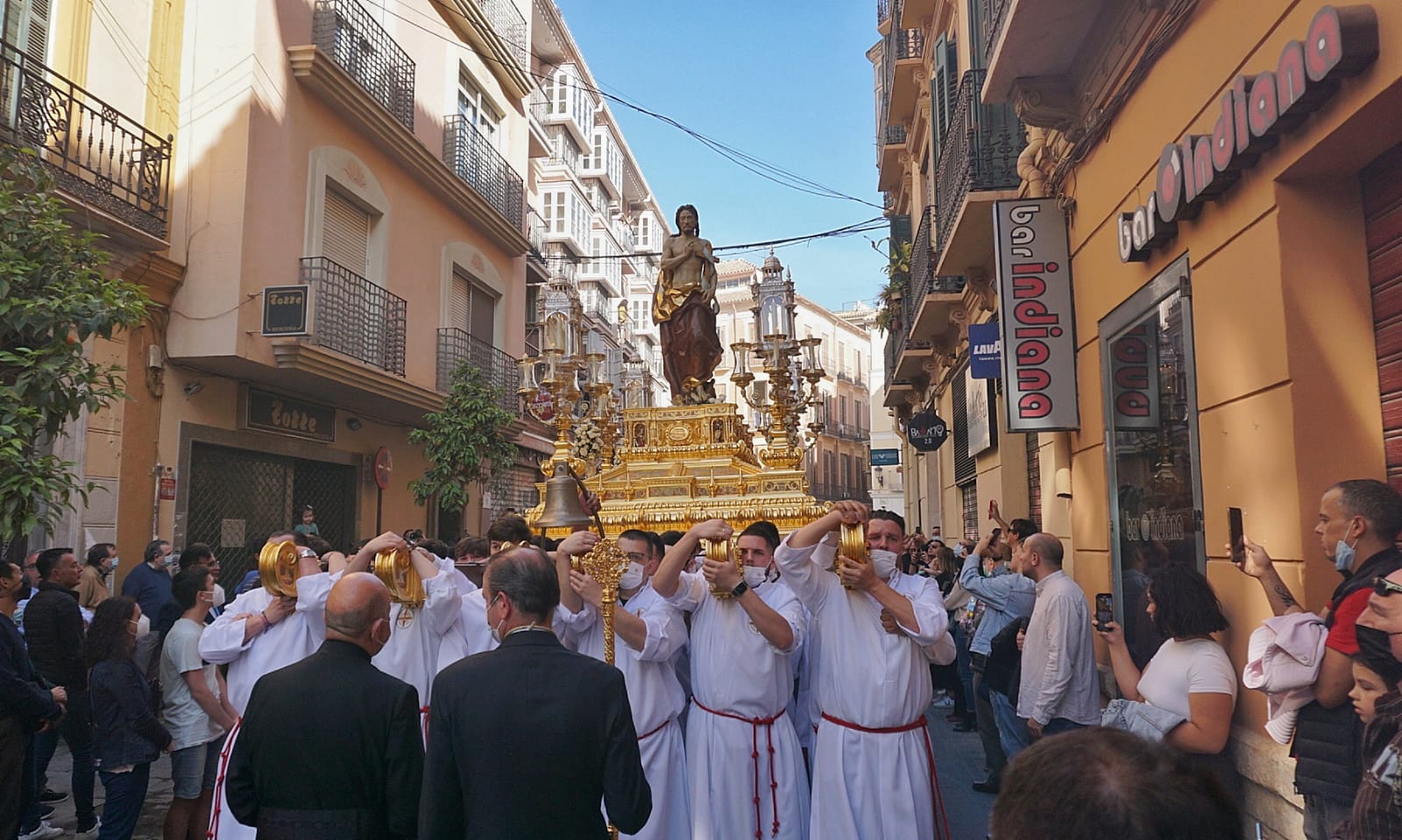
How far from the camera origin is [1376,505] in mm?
3033

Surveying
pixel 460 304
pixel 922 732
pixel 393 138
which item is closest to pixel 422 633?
pixel 922 732

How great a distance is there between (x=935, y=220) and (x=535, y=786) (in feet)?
36.0

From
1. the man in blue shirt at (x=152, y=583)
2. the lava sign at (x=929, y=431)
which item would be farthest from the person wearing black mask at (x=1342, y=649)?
the lava sign at (x=929, y=431)

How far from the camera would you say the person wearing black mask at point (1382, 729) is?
2.16 m

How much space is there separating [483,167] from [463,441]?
6.96 metres

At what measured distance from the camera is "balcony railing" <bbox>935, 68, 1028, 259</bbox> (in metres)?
9.04

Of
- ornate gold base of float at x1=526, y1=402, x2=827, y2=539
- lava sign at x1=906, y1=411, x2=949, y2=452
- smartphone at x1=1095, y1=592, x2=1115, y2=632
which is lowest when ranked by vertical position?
smartphone at x1=1095, y1=592, x2=1115, y2=632

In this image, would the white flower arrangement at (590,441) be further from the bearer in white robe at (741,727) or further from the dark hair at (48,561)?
the bearer in white robe at (741,727)

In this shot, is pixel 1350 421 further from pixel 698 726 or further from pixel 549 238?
pixel 549 238

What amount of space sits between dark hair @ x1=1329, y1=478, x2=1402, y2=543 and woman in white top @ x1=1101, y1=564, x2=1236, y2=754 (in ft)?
3.09

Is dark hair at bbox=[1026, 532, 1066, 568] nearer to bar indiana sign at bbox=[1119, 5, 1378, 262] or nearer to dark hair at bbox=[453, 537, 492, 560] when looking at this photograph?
bar indiana sign at bbox=[1119, 5, 1378, 262]

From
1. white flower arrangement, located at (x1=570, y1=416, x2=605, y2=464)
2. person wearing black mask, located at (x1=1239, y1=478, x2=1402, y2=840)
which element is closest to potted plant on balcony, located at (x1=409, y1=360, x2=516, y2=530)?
white flower arrangement, located at (x1=570, y1=416, x2=605, y2=464)

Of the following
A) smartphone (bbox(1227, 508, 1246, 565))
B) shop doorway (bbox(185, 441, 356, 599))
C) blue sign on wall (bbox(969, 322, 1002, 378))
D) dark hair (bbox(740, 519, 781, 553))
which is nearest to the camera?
smartphone (bbox(1227, 508, 1246, 565))

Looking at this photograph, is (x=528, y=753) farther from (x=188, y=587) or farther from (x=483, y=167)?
(x=483, y=167)
